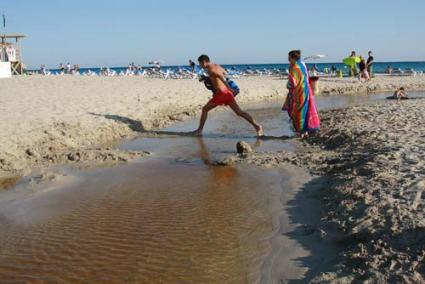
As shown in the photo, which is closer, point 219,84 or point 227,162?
point 227,162

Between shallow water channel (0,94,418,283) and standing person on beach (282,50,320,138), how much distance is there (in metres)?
2.27

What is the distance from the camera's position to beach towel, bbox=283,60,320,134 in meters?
8.45

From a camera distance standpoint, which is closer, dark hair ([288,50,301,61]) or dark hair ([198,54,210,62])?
dark hair ([288,50,301,61])

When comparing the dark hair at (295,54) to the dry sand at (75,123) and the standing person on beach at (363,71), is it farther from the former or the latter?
the standing person on beach at (363,71)

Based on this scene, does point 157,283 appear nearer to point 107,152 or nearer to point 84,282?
point 84,282

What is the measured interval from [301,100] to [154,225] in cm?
482

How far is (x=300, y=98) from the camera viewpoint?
8547 mm

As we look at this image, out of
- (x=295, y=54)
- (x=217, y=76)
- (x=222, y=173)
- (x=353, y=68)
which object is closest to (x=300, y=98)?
(x=295, y=54)

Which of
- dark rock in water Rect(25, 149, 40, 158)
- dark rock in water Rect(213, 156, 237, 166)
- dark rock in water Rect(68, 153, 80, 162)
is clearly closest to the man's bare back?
dark rock in water Rect(213, 156, 237, 166)

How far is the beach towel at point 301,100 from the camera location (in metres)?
8.45

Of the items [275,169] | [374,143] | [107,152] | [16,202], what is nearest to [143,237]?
[16,202]

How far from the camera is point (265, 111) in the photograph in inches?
574

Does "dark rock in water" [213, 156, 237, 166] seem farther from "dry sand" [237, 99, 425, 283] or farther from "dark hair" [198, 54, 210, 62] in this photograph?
"dark hair" [198, 54, 210, 62]

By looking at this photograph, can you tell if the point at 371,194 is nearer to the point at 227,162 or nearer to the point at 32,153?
the point at 227,162
